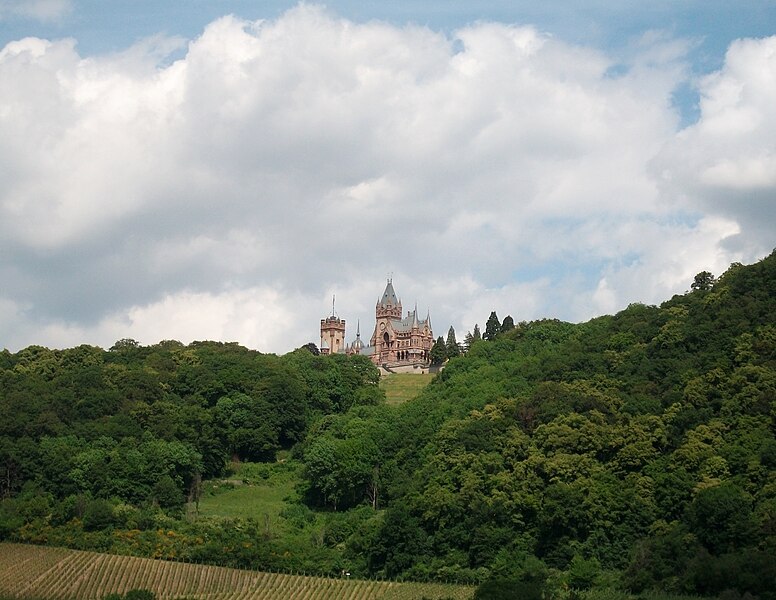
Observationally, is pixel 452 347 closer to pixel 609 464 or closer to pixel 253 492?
pixel 253 492

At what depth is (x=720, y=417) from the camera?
3049 inches

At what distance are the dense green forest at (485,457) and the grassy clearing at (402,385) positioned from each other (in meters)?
20.0

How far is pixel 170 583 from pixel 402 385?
262 feet

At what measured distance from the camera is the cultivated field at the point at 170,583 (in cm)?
6781

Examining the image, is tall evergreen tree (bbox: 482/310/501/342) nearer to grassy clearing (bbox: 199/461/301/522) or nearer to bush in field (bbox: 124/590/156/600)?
grassy clearing (bbox: 199/461/301/522)

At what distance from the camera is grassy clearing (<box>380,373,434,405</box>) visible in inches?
5394

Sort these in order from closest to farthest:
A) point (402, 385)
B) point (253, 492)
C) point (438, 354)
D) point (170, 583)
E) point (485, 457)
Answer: point (170, 583), point (485, 457), point (253, 492), point (402, 385), point (438, 354)

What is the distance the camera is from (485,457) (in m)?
82.2

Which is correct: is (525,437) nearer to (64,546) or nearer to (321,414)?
(64,546)

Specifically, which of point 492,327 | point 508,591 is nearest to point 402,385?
point 492,327

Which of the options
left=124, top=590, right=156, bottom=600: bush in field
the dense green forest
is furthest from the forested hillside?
left=124, top=590, right=156, bottom=600: bush in field

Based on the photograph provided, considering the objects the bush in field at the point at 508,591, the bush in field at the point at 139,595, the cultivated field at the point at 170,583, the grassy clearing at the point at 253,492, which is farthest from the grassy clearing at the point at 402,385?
the bush in field at the point at 508,591

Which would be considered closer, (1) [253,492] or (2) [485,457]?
(2) [485,457]

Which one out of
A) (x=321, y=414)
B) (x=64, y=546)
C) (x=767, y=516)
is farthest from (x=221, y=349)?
(x=767, y=516)
